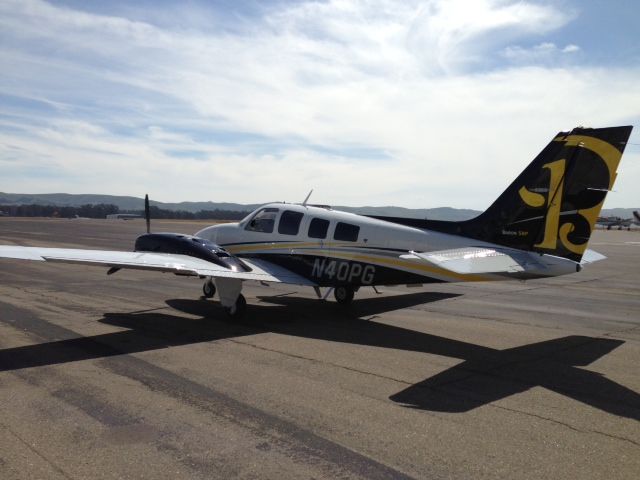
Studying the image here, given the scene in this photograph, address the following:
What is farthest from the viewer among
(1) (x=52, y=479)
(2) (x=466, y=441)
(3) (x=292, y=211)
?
(3) (x=292, y=211)

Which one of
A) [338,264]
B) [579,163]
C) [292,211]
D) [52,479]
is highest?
[579,163]

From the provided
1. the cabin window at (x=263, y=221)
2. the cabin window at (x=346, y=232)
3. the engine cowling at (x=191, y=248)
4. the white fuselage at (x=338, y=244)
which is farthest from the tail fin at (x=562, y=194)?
the engine cowling at (x=191, y=248)

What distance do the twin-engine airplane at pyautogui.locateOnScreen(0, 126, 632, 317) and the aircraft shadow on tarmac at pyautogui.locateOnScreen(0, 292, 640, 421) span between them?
3.49ft

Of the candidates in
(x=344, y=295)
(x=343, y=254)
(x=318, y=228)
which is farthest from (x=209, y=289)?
(x=343, y=254)

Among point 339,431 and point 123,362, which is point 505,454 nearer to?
point 339,431

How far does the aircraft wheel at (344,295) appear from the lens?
14.5 metres

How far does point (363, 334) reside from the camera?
10961 mm

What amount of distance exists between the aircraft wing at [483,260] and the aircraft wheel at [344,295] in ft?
14.6

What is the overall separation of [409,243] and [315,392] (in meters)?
5.73

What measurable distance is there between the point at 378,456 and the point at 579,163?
7874mm

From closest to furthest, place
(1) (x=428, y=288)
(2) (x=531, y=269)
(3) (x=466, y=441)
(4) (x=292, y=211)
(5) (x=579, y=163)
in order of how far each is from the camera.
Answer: (3) (x=466, y=441)
(2) (x=531, y=269)
(5) (x=579, y=163)
(4) (x=292, y=211)
(1) (x=428, y=288)

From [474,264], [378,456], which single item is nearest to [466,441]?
[378,456]

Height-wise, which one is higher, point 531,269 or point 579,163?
point 579,163

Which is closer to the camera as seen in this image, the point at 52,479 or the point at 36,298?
the point at 52,479
